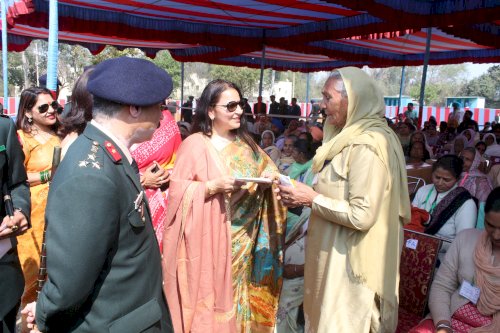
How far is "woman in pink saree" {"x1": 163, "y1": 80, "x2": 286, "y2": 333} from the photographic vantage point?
261cm

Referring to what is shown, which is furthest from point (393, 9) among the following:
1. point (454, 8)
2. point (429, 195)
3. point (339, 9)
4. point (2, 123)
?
point (2, 123)

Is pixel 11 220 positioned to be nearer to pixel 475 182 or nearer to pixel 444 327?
pixel 444 327

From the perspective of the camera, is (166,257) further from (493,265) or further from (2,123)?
(493,265)

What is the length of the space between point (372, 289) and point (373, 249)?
18 centimetres

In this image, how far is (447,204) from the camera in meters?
3.06

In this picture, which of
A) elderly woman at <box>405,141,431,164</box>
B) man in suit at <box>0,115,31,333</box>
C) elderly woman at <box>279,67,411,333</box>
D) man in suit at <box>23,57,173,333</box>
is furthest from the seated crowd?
elderly woman at <box>405,141,431,164</box>

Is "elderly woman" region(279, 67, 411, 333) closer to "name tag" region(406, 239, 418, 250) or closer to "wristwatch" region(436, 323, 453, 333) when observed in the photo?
"wristwatch" region(436, 323, 453, 333)

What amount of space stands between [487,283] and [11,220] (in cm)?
231

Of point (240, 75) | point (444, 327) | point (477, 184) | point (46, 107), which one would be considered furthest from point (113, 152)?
point (240, 75)

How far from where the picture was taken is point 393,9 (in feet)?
18.5

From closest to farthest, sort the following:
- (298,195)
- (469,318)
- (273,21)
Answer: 1. (298,195)
2. (469,318)
3. (273,21)

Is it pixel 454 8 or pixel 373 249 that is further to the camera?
pixel 454 8

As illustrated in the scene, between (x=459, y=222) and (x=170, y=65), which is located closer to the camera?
(x=459, y=222)

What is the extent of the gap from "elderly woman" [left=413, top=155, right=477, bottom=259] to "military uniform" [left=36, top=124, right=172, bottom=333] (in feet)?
7.43
